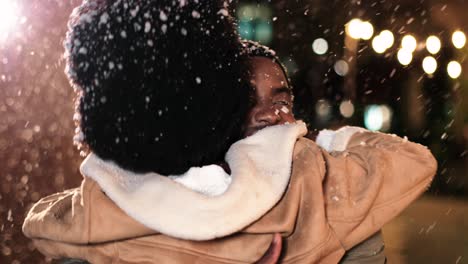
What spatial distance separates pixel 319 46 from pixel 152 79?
110 ft

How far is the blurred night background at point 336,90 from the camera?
4969 millimetres

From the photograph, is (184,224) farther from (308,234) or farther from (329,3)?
(329,3)

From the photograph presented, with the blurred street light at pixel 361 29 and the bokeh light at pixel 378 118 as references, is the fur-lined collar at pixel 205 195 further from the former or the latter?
the bokeh light at pixel 378 118

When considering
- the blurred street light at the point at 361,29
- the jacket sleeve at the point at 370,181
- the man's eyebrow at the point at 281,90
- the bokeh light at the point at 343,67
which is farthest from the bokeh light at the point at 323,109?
A: the jacket sleeve at the point at 370,181

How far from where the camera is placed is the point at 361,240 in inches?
78.4

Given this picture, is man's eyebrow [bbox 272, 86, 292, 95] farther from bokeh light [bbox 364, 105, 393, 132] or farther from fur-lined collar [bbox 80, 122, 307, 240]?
bokeh light [bbox 364, 105, 393, 132]

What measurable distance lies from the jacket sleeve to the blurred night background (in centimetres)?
72

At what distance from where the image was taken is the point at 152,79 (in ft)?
5.60

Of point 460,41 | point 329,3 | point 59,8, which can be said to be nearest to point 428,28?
point 329,3

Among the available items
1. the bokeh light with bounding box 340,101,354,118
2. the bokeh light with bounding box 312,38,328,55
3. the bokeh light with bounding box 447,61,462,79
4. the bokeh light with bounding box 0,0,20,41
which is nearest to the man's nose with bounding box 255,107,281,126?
the bokeh light with bounding box 0,0,20,41

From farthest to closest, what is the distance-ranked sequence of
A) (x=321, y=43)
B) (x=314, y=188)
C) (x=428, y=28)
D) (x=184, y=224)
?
(x=321, y=43) < (x=428, y=28) < (x=314, y=188) < (x=184, y=224)

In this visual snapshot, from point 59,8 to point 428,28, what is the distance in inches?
835

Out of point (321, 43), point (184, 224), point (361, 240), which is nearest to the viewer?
point (184, 224)

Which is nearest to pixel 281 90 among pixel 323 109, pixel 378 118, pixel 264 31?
pixel 378 118
